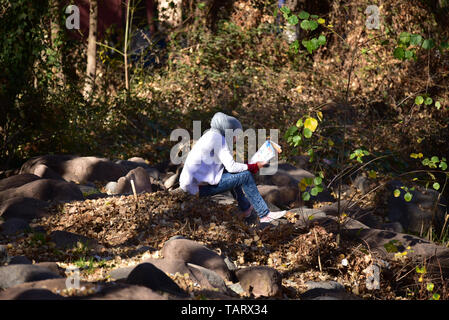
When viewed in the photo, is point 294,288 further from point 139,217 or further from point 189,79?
point 189,79

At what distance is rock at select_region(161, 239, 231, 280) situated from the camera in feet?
14.4

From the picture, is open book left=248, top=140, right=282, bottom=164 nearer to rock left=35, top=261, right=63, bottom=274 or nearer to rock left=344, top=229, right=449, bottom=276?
rock left=344, top=229, right=449, bottom=276

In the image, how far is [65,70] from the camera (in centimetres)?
1147

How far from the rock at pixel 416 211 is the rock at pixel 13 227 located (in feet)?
15.7

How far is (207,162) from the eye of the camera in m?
6.25

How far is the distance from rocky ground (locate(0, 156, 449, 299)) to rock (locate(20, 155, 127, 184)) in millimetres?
1194

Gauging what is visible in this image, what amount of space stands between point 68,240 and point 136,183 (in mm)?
2465

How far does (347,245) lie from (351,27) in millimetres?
7699

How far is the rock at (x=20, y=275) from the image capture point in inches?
145

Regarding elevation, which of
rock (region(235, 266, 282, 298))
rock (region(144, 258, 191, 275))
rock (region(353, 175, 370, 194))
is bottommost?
rock (region(353, 175, 370, 194))

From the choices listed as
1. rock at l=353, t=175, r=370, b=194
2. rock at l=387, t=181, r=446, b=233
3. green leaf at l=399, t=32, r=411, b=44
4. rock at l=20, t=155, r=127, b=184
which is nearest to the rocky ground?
rock at l=20, t=155, r=127, b=184

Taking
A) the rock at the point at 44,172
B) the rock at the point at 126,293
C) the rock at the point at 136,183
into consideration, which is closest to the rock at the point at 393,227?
the rock at the point at 136,183
